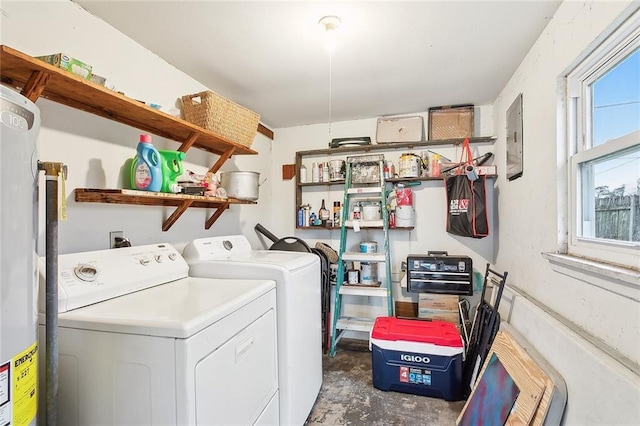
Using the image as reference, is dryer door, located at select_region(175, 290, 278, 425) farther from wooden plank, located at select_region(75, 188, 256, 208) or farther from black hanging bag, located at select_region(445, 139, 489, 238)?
black hanging bag, located at select_region(445, 139, 489, 238)

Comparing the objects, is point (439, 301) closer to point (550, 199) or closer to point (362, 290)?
point (362, 290)

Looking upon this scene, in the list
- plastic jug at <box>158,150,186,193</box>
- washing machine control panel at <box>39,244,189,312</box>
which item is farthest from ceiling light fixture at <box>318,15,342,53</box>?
washing machine control panel at <box>39,244,189,312</box>

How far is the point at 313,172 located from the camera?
322cm

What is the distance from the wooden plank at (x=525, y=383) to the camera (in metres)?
1.28

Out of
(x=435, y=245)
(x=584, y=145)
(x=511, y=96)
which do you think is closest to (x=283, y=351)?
(x=584, y=145)

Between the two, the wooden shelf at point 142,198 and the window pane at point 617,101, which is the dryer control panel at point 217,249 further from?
the window pane at point 617,101

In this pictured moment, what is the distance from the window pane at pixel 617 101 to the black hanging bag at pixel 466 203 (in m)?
1.10

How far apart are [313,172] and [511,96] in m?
1.82

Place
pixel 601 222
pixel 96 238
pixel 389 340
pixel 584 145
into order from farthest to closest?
pixel 389 340 → pixel 96 238 → pixel 584 145 → pixel 601 222

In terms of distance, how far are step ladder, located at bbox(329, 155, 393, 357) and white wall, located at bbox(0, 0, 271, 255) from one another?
4.74 feet

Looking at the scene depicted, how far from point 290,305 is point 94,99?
1.36 m

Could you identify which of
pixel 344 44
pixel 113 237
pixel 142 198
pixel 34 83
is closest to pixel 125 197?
pixel 142 198

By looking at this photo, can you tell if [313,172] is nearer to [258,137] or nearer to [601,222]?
[258,137]

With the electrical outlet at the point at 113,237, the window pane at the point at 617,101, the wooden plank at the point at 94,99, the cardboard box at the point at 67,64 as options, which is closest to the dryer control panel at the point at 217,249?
the electrical outlet at the point at 113,237
